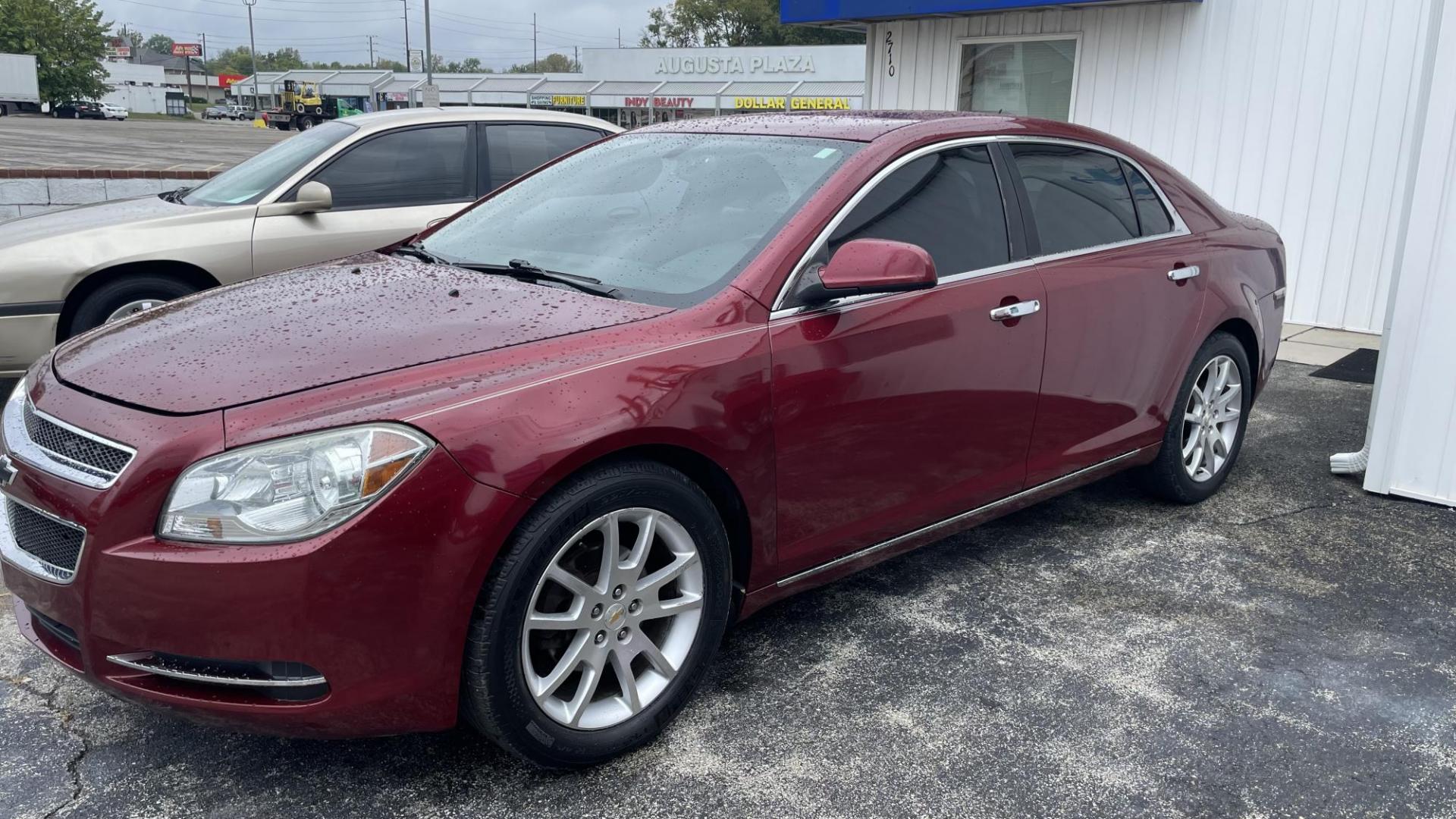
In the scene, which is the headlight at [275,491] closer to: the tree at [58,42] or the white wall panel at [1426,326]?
the white wall panel at [1426,326]

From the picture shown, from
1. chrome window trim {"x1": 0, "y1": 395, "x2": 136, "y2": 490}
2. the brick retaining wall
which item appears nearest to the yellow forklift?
the brick retaining wall

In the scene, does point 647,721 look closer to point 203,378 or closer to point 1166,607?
point 203,378

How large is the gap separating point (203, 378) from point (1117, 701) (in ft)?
8.21

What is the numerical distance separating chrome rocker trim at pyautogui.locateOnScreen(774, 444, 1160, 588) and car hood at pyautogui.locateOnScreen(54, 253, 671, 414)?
2.96ft

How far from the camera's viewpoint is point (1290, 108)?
8367 millimetres

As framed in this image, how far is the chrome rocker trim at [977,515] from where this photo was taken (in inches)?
127

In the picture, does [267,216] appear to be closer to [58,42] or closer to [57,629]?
[57,629]

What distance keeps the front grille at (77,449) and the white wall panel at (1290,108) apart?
8025 mm

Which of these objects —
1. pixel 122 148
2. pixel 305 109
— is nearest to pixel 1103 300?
pixel 122 148

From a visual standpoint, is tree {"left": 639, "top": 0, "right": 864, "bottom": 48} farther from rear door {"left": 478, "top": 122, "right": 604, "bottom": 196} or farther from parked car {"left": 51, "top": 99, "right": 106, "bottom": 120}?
rear door {"left": 478, "top": 122, "right": 604, "bottom": 196}

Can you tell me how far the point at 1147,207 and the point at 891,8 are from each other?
622 cm

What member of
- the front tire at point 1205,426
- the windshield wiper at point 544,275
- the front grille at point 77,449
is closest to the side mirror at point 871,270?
the windshield wiper at point 544,275

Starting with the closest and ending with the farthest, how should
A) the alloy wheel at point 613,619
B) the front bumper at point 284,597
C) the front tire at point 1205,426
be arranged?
the front bumper at point 284,597, the alloy wheel at point 613,619, the front tire at point 1205,426

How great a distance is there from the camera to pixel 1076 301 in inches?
149
